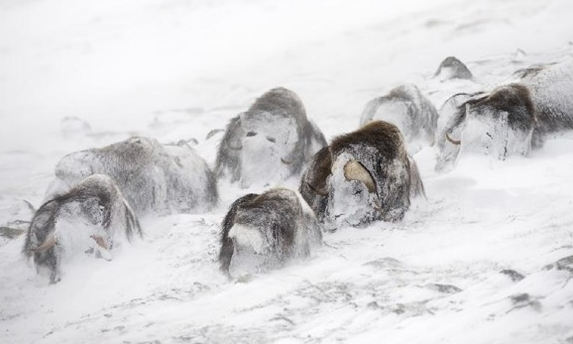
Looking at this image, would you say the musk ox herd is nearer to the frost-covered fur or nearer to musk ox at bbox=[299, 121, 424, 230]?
musk ox at bbox=[299, 121, 424, 230]

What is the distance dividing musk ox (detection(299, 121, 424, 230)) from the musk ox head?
98.1 inches

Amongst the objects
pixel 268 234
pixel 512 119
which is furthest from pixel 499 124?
pixel 268 234

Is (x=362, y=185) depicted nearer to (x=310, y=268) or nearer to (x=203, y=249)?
(x=310, y=268)

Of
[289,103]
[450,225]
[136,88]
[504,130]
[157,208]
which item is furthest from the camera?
[136,88]

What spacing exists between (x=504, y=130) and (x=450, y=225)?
3.32m

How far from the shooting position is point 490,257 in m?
7.27

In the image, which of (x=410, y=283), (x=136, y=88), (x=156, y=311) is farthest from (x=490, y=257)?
(x=136, y=88)

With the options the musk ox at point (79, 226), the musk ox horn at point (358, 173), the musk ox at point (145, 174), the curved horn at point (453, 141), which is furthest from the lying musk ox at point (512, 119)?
the musk ox at point (79, 226)

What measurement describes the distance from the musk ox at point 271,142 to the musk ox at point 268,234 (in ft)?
19.3

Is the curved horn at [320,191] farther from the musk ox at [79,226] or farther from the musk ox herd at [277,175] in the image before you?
the musk ox at [79,226]

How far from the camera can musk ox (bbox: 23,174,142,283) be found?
389 inches

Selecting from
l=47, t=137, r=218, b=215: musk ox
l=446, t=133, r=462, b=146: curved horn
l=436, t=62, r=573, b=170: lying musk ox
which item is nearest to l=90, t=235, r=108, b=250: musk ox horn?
l=47, t=137, r=218, b=215: musk ox

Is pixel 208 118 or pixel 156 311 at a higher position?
pixel 208 118

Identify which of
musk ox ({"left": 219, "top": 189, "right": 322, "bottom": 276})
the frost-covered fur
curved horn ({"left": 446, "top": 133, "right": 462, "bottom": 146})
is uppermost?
the frost-covered fur
